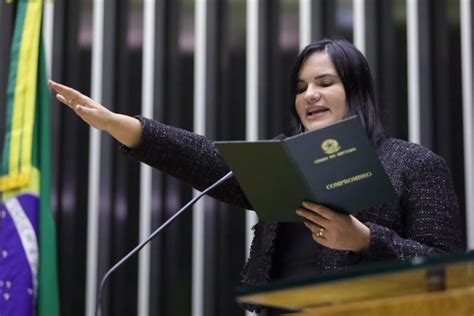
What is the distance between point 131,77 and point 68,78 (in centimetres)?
28

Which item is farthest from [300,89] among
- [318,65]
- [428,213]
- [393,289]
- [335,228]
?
[393,289]

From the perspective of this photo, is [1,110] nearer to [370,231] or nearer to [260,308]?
[260,308]

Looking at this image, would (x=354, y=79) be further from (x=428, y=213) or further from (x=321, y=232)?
(x=321, y=232)

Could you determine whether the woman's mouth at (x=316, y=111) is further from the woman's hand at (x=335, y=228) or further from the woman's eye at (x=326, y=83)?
the woman's hand at (x=335, y=228)

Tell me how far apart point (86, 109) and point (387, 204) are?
2.54 feet

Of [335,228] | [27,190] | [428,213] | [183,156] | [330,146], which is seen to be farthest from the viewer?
[27,190]

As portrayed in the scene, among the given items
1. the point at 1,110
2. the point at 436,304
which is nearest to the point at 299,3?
the point at 1,110

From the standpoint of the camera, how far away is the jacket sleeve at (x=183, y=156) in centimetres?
207

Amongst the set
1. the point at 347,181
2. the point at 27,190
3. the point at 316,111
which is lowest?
the point at 27,190

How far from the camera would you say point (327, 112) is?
219 centimetres

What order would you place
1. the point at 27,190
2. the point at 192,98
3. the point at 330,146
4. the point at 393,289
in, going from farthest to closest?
the point at 192,98 < the point at 27,190 < the point at 330,146 < the point at 393,289

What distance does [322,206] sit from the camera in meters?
1.70

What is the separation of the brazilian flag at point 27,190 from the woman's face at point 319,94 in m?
1.24

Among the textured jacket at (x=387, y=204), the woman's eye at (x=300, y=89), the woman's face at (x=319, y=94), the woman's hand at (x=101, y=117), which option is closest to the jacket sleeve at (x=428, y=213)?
the textured jacket at (x=387, y=204)
